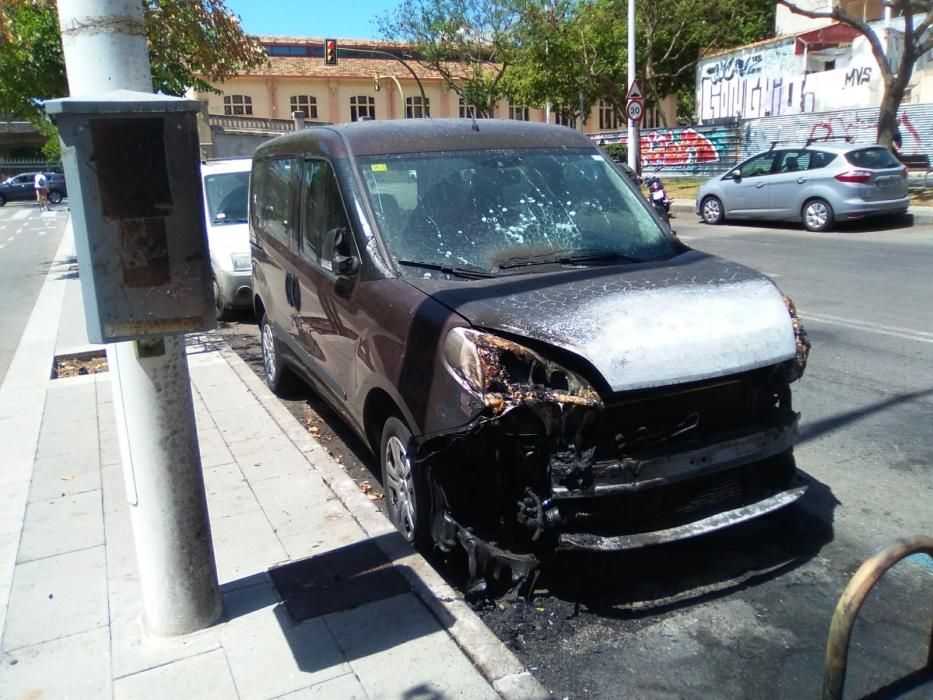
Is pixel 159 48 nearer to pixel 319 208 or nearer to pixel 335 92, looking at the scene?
pixel 319 208

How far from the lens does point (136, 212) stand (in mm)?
2881

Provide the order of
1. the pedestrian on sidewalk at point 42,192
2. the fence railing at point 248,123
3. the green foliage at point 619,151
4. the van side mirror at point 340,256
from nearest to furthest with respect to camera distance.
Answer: the van side mirror at point 340,256 < the green foliage at point 619,151 < the pedestrian on sidewalk at point 42,192 < the fence railing at point 248,123

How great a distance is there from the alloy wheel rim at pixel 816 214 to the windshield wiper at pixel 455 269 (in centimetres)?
1386

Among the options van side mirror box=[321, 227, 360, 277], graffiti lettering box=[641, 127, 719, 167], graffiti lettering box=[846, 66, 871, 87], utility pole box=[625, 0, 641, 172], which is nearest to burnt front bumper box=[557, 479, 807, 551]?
van side mirror box=[321, 227, 360, 277]

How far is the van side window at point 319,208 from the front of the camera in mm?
4754

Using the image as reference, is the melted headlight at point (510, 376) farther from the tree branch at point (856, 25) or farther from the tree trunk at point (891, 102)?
the tree trunk at point (891, 102)

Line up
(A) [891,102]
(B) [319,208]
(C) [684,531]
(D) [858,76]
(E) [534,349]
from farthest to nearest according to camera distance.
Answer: (D) [858,76] → (A) [891,102] → (B) [319,208] → (C) [684,531] → (E) [534,349]

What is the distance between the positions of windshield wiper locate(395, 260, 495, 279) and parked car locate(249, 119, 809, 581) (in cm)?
1

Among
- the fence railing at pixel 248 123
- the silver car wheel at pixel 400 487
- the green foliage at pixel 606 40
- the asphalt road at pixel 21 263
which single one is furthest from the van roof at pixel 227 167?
the fence railing at pixel 248 123

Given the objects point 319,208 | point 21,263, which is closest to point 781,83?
point 21,263

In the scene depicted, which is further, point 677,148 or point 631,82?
point 677,148

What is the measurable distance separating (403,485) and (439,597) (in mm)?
661

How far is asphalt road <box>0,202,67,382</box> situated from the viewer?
10.8 metres

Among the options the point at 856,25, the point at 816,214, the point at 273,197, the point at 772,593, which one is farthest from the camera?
the point at 856,25
